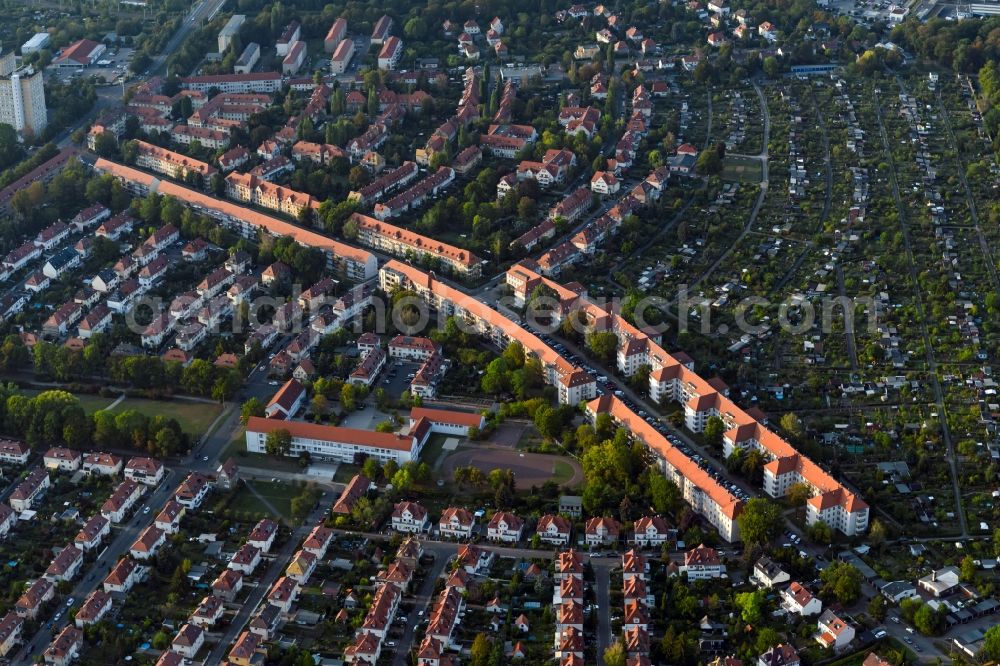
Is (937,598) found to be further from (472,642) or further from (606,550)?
(472,642)

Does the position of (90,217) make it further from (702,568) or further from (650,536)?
(702,568)

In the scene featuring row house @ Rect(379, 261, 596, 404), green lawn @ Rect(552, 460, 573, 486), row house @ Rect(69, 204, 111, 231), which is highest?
row house @ Rect(379, 261, 596, 404)

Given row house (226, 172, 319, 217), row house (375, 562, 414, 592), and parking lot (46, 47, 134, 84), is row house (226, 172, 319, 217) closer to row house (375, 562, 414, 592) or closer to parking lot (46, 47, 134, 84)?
parking lot (46, 47, 134, 84)

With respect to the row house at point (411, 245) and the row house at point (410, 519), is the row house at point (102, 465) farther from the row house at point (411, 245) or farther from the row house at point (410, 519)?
the row house at point (411, 245)

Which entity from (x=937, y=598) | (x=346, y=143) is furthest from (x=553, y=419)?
(x=346, y=143)

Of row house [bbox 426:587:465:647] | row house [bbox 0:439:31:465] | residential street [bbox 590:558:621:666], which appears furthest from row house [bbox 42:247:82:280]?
residential street [bbox 590:558:621:666]

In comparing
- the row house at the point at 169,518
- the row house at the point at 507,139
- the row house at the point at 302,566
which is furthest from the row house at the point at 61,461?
the row house at the point at 507,139
